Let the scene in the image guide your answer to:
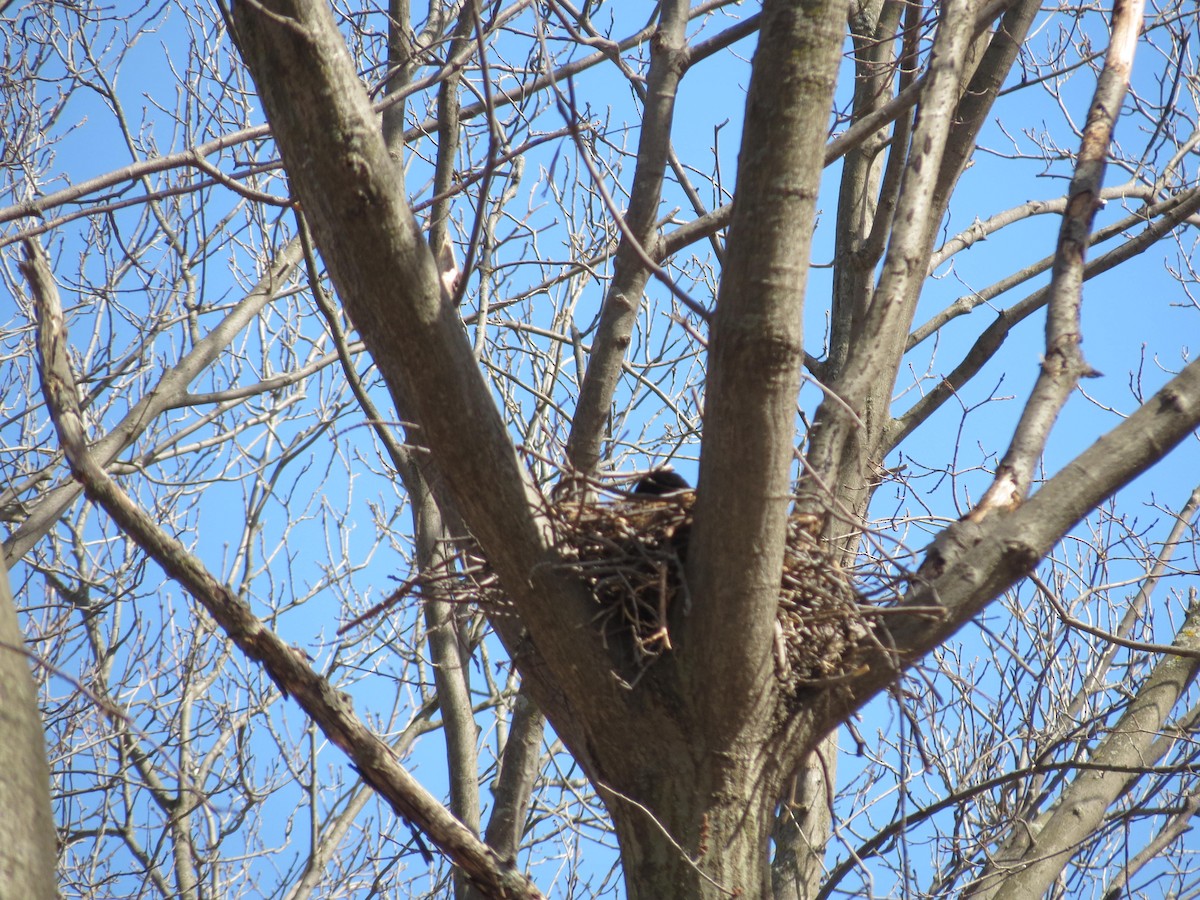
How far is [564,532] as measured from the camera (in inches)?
90.8

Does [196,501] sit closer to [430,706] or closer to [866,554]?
[430,706]

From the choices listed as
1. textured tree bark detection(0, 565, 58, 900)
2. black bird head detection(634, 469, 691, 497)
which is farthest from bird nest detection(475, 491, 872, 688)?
textured tree bark detection(0, 565, 58, 900)

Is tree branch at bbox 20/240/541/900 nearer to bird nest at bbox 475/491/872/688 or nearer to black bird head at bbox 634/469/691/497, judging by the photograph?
bird nest at bbox 475/491/872/688

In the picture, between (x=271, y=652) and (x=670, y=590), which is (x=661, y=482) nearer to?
(x=670, y=590)

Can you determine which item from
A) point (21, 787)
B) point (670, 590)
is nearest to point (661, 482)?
point (670, 590)

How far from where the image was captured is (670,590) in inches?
88.0

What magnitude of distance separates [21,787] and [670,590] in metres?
1.15

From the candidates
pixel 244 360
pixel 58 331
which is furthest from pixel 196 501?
pixel 58 331

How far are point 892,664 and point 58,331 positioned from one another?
169 cm

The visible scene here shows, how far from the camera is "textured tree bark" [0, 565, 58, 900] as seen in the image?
4.88 ft

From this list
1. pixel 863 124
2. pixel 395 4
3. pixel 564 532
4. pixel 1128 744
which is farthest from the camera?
pixel 395 4

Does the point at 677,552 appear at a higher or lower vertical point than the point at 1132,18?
lower

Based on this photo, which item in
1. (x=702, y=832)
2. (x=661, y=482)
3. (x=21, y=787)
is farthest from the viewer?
(x=661, y=482)

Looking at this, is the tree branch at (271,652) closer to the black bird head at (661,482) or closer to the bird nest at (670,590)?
the bird nest at (670,590)
